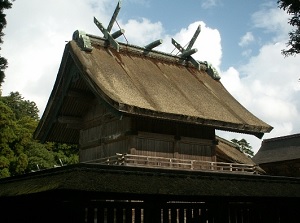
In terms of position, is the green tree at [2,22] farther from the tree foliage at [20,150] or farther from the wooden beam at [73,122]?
the tree foliage at [20,150]

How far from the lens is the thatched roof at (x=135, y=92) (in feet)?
56.5

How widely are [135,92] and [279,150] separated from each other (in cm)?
3300

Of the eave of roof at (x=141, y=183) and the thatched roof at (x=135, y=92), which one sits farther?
the thatched roof at (x=135, y=92)

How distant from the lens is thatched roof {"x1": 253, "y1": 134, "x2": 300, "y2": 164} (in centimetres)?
4453

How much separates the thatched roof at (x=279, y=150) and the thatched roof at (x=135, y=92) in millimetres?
24296

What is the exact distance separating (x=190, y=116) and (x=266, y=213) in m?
6.96

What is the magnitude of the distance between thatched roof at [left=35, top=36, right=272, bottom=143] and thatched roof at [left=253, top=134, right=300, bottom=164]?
24.3 metres

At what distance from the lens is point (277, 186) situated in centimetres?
1177

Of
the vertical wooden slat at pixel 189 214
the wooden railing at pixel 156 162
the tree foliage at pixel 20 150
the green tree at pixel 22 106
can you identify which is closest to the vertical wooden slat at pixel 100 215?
the vertical wooden slat at pixel 189 214

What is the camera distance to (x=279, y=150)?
46.6m

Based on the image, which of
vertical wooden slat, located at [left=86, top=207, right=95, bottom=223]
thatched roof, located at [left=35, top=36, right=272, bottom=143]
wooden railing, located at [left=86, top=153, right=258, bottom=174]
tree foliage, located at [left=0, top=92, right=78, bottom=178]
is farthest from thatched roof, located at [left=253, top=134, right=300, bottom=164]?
vertical wooden slat, located at [left=86, top=207, right=95, bottom=223]

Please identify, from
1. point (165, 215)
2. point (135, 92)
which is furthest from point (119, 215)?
point (135, 92)

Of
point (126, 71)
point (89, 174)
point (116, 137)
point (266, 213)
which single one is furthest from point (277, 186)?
point (126, 71)

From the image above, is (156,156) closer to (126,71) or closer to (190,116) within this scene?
(190,116)
